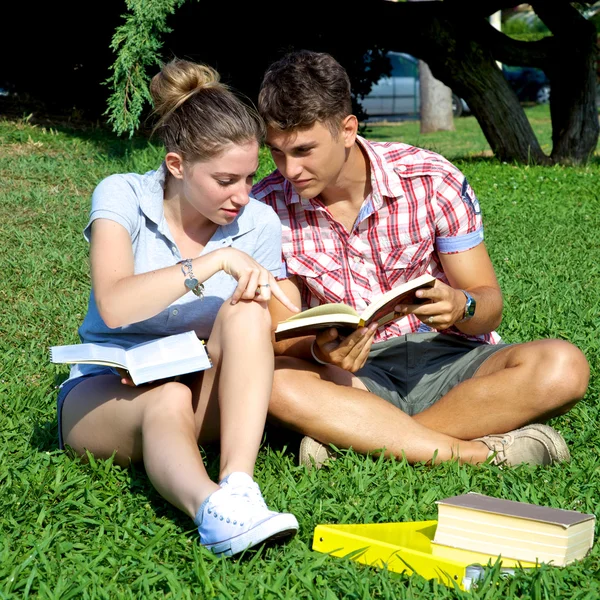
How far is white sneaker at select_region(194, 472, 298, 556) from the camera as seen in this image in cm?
245

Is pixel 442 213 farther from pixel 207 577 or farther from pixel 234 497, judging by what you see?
pixel 207 577

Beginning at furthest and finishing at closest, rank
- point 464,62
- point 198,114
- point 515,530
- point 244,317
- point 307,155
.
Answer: point 464,62 < point 307,155 < point 198,114 < point 244,317 < point 515,530

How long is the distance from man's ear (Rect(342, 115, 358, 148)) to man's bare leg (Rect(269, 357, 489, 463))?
33.6 inches

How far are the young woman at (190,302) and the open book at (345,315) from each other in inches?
3.6

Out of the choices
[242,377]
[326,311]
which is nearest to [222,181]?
[326,311]

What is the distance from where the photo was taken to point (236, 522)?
8.03ft

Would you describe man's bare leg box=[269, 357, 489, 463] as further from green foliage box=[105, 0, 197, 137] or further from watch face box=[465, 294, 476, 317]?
green foliage box=[105, 0, 197, 137]

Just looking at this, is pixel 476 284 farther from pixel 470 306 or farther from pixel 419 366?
pixel 419 366

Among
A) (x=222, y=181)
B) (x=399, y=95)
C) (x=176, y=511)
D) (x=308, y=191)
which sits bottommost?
(x=399, y=95)

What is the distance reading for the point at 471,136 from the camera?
17.5 meters

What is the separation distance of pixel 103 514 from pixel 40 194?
4.40 m

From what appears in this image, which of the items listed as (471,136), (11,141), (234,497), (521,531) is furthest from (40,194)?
(471,136)

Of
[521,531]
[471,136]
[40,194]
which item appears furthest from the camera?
[471,136]

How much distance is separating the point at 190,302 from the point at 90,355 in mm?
512
